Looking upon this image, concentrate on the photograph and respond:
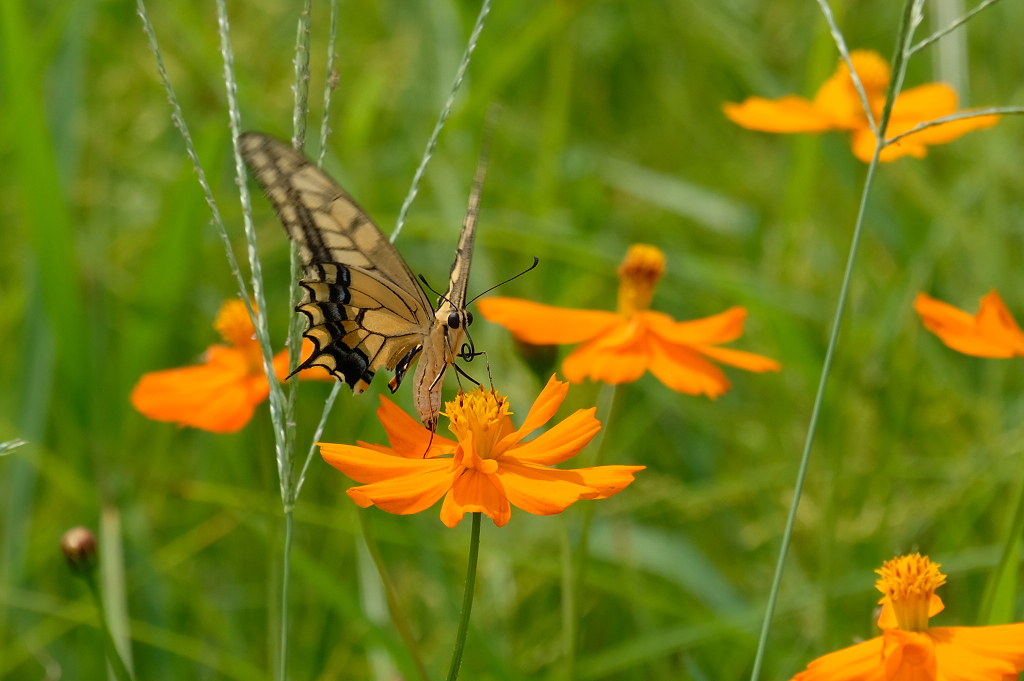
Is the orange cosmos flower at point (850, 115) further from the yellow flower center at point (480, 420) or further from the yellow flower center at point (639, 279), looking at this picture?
the yellow flower center at point (480, 420)

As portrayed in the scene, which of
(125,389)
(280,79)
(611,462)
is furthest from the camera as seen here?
(280,79)

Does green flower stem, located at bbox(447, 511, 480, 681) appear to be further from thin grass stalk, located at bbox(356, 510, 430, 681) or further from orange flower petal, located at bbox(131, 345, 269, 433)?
orange flower petal, located at bbox(131, 345, 269, 433)

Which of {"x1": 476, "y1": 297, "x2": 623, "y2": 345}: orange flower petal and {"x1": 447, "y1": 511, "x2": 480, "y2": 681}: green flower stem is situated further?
{"x1": 476, "y1": 297, "x2": 623, "y2": 345}: orange flower petal

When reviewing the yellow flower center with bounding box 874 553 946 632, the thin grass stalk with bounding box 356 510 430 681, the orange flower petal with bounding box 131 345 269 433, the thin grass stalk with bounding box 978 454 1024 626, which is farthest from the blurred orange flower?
the orange flower petal with bounding box 131 345 269 433

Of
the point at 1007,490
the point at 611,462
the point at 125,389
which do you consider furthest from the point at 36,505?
the point at 1007,490

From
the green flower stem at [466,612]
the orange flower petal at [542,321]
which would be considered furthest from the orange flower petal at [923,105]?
the green flower stem at [466,612]

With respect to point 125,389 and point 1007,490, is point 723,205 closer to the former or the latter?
point 1007,490
